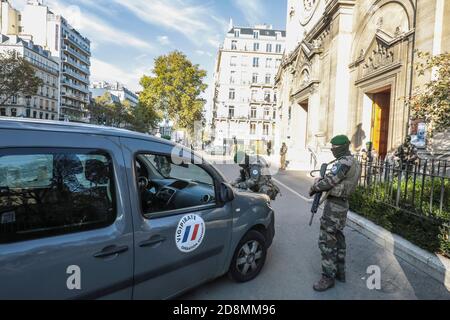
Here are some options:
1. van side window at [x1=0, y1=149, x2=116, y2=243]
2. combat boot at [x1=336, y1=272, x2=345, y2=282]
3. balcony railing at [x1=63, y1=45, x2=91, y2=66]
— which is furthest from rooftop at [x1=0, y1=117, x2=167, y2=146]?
balcony railing at [x1=63, y1=45, x2=91, y2=66]

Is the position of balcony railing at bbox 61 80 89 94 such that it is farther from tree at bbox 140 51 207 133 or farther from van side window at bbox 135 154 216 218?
van side window at bbox 135 154 216 218

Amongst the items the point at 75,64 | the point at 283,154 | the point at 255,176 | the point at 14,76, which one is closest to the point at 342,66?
the point at 283,154

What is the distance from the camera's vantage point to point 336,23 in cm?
1672

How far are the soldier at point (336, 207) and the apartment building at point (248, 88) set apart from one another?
5305 centimetres

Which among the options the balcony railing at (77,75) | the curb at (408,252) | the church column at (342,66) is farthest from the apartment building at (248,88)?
the curb at (408,252)

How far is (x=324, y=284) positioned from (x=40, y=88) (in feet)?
242

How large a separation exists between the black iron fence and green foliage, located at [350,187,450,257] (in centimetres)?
7

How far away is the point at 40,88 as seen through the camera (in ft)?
208

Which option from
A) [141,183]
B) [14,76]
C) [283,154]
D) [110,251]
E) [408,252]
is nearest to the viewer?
[110,251]

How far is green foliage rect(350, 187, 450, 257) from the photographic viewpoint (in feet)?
13.3

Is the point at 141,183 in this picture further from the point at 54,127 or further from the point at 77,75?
the point at 77,75

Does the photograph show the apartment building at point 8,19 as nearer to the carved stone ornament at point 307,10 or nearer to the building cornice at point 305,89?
the carved stone ornament at point 307,10
